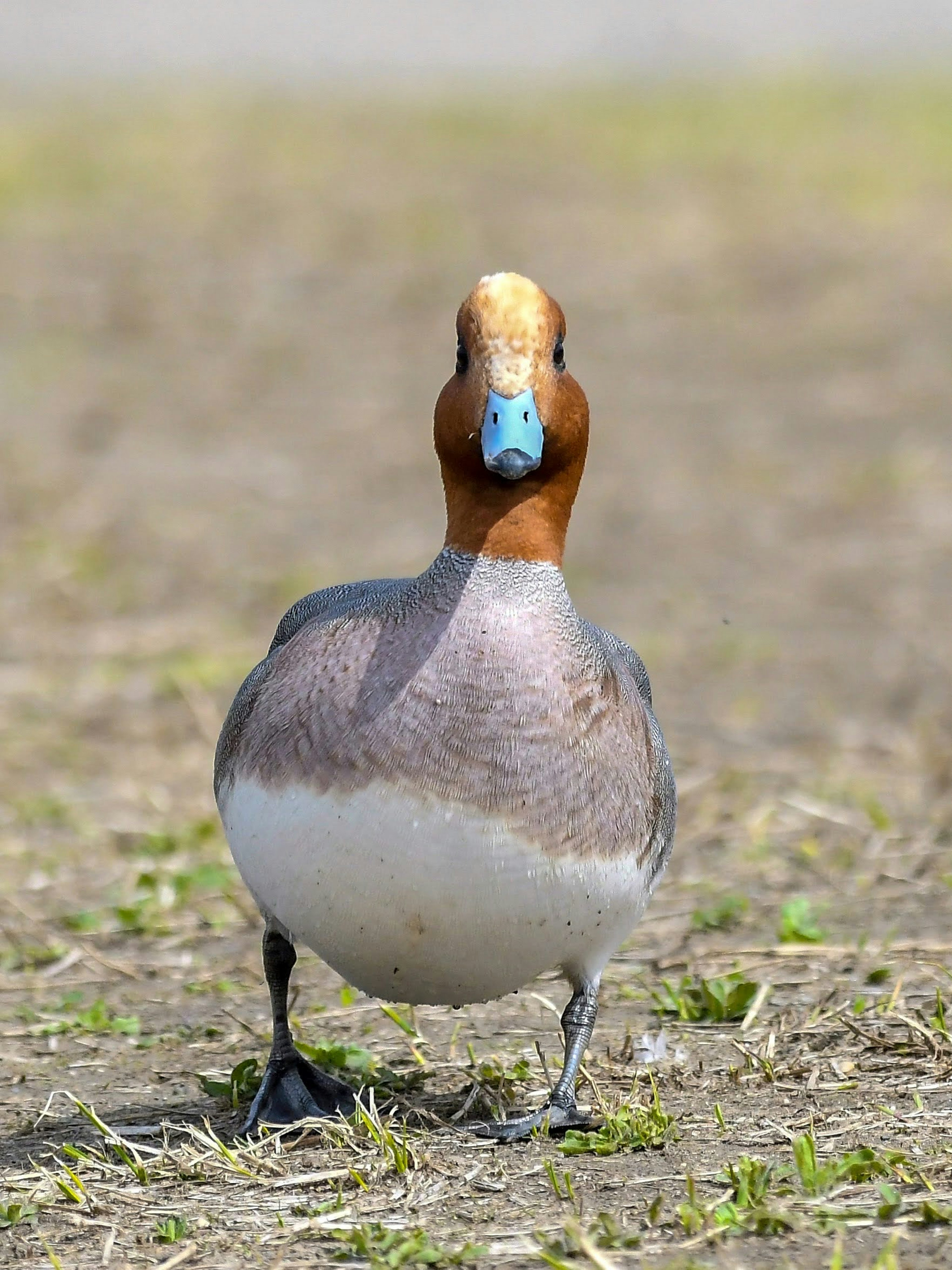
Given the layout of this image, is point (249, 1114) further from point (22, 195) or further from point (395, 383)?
point (22, 195)

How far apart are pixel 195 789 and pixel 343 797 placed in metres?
3.21

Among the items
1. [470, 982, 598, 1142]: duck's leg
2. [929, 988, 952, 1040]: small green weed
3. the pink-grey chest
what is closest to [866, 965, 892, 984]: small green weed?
[929, 988, 952, 1040]: small green weed

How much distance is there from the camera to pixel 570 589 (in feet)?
27.7

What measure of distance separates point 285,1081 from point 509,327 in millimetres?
1505

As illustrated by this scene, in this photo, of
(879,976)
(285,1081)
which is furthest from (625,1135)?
(879,976)

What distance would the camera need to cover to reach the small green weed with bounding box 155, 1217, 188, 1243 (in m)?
3.06

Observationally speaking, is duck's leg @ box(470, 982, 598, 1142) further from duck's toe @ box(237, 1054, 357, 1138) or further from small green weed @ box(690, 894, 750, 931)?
small green weed @ box(690, 894, 750, 931)

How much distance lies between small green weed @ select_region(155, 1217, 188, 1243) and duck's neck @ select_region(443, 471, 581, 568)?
4.13 feet

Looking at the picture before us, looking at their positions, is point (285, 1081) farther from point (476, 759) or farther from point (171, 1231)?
point (476, 759)

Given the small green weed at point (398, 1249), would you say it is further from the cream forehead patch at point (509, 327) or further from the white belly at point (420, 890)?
the cream forehead patch at point (509, 327)

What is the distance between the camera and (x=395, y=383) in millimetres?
11969

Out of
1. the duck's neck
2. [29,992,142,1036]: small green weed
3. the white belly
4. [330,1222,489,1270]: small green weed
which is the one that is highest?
the duck's neck

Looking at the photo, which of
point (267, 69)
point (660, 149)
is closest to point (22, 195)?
point (660, 149)

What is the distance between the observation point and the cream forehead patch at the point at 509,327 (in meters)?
3.33
